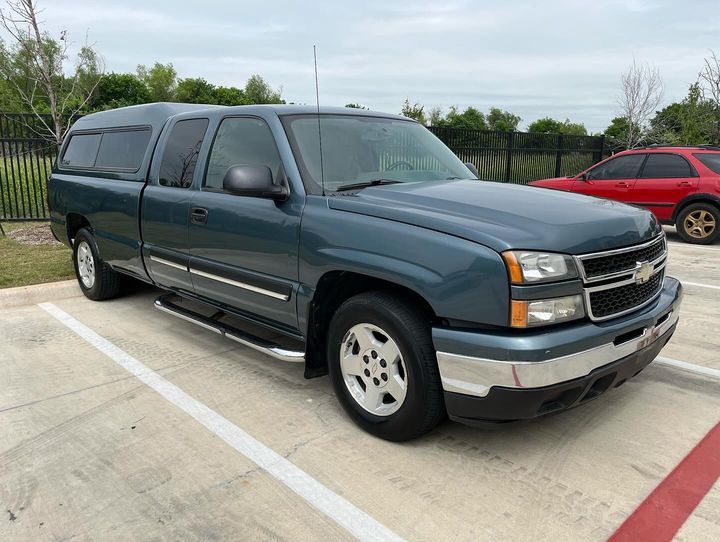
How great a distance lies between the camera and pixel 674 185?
9766 millimetres

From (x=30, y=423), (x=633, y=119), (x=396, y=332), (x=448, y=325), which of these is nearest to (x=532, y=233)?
(x=448, y=325)

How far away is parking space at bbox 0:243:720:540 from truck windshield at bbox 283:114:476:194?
146cm

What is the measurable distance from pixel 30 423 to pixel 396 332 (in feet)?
7.63

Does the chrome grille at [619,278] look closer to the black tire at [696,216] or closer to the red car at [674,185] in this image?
the red car at [674,185]

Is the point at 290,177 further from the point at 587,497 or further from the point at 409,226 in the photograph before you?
the point at 587,497

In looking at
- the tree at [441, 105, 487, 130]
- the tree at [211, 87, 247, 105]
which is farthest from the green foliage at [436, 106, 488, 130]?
the tree at [211, 87, 247, 105]

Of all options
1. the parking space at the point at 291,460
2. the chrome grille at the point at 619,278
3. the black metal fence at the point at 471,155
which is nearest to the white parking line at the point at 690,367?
the parking space at the point at 291,460

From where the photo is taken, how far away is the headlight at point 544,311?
2.52 meters

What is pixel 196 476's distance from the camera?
9.32ft

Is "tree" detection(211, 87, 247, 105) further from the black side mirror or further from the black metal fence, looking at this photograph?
the black side mirror

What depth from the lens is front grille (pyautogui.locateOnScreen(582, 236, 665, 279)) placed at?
272cm

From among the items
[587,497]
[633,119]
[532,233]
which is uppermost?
[633,119]

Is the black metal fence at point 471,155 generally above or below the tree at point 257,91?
below

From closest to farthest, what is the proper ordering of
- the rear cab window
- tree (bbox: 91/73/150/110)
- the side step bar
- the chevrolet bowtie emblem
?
1. the chevrolet bowtie emblem
2. the side step bar
3. the rear cab window
4. tree (bbox: 91/73/150/110)
